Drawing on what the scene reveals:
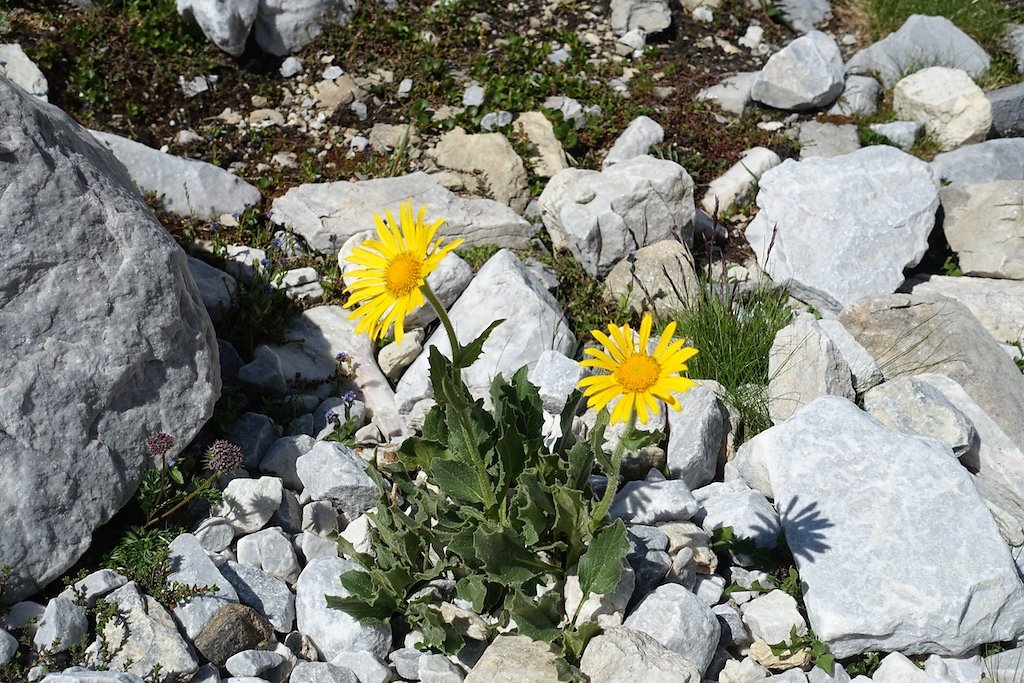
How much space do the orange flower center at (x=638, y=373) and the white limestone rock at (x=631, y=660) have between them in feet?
3.15

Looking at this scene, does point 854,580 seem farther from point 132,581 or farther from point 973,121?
point 973,121

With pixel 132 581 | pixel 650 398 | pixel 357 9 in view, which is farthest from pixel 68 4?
pixel 650 398

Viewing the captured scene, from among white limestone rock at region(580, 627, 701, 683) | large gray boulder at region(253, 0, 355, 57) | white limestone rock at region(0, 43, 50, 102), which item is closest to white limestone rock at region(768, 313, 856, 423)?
white limestone rock at region(580, 627, 701, 683)

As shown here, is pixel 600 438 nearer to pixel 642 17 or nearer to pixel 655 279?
pixel 655 279

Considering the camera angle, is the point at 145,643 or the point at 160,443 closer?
the point at 145,643

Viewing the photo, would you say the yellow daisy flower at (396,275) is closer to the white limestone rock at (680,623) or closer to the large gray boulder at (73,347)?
the large gray boulder at (73,347)

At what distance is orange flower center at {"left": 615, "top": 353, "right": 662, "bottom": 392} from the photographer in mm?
3084

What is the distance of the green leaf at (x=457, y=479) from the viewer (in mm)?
3498

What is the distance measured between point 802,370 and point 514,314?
5.04 feet

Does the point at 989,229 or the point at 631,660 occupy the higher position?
the point at 631,660

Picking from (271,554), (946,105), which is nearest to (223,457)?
(271,554)

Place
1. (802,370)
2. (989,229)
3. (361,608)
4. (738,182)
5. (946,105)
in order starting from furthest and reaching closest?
1. (946,105)
2. (738,182)
3. (989,229)
4. (802,370)
5. (361,608)

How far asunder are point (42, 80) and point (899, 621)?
6.21m

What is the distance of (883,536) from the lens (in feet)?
12.8
